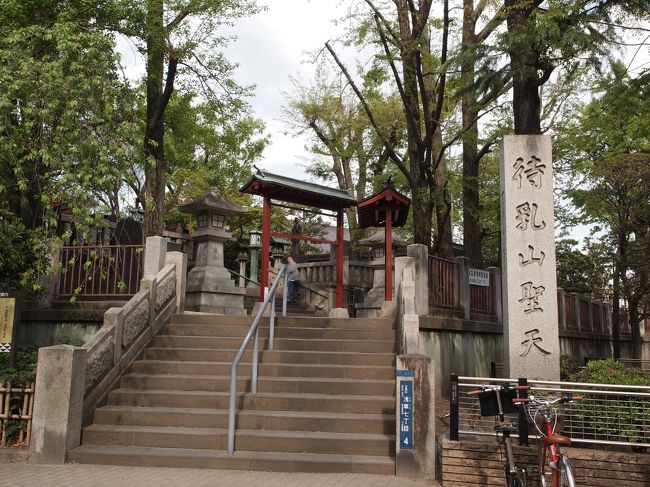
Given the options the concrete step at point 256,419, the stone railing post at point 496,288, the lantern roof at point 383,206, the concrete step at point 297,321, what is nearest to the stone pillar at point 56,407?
the concrete step at point 256,419

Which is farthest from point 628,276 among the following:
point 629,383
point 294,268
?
point 629,383

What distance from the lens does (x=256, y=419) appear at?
770 cm

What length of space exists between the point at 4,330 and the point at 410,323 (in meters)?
6.16

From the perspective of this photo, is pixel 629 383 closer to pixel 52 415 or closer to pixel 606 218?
pixel 52 415

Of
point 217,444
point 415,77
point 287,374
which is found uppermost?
point 415,77

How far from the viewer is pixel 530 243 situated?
8758 millimetres

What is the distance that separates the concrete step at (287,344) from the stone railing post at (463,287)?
483 cm

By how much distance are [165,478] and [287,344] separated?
3.67 metres

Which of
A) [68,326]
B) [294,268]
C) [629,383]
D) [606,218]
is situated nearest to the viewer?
[629,383]

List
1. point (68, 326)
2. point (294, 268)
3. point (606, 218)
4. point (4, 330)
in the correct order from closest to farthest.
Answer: point (4, 330) < point (68, 326) < point (294, 268) < point (606, 218)

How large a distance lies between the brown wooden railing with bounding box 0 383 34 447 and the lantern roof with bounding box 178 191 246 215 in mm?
6610

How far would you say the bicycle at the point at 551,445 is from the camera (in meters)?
4.71

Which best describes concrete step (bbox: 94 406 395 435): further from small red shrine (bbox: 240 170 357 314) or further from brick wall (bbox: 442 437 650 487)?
small red shrine (bbox: 240 170 357 314)

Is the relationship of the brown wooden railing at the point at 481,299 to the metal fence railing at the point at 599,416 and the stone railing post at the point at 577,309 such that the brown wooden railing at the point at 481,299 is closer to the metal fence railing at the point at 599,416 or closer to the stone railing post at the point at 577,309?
the stone railing post at the point at 577,309
